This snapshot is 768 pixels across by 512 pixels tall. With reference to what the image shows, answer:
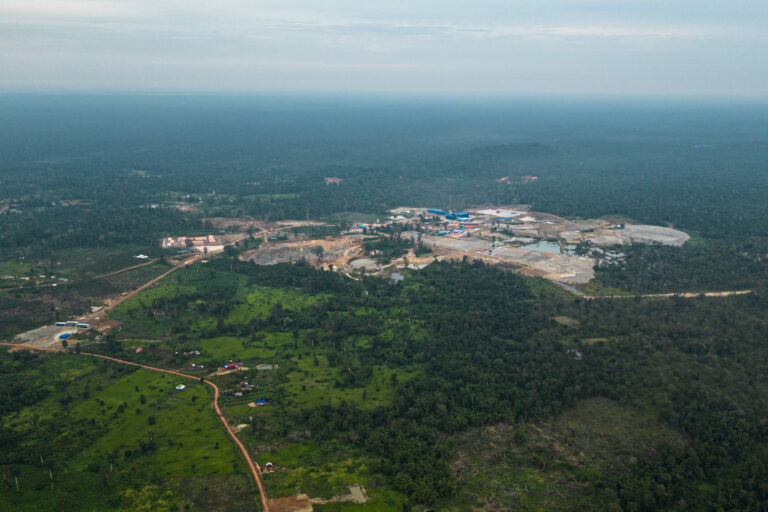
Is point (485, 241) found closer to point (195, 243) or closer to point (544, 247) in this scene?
point (544, 247)

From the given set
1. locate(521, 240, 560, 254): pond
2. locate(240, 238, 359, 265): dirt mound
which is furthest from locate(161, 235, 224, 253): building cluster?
locate(521, 240, 560, 254): pond

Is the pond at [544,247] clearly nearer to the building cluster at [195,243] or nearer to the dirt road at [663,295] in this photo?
the dirt road at [663,295]

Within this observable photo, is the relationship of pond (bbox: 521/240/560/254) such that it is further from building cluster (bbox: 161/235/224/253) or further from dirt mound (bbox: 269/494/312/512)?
dirt mound (bbox: 269/494/312/512)

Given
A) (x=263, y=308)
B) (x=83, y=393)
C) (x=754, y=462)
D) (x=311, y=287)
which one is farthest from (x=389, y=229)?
(x=754, y=462)

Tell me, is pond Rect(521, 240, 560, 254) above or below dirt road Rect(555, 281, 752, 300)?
above

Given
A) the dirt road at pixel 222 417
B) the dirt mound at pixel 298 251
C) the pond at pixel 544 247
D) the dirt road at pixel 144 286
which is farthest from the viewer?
the pond at pixel 544 247

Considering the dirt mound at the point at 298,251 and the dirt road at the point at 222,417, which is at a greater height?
the dirt mound at the point at 298,251

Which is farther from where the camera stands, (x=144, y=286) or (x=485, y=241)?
(x=485, y=241)

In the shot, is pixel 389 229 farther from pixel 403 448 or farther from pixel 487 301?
pixel 403 448

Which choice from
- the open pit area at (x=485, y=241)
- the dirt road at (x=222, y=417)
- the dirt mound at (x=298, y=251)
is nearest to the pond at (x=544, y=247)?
the open pit area at (x=485, y=241)

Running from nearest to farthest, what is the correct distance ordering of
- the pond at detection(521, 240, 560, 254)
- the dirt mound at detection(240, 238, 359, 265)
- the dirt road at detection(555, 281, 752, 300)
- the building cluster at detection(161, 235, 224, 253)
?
1. the dirt road at detection(555, 281, 752, 300)
2. the dirt mound at detection(240, 238, 359, 265)
3. the building cluster at detection(161, 235, 224, 253)
4. the pond at detection(521, 240, 560, 254)

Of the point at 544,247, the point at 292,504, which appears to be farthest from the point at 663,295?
the point at 292,504

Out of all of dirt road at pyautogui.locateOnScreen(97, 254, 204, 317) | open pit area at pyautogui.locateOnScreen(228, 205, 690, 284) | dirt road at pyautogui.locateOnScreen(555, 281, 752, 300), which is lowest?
dirt road at pyautogui.locateOnScreen(97, 254, 204, 317)
